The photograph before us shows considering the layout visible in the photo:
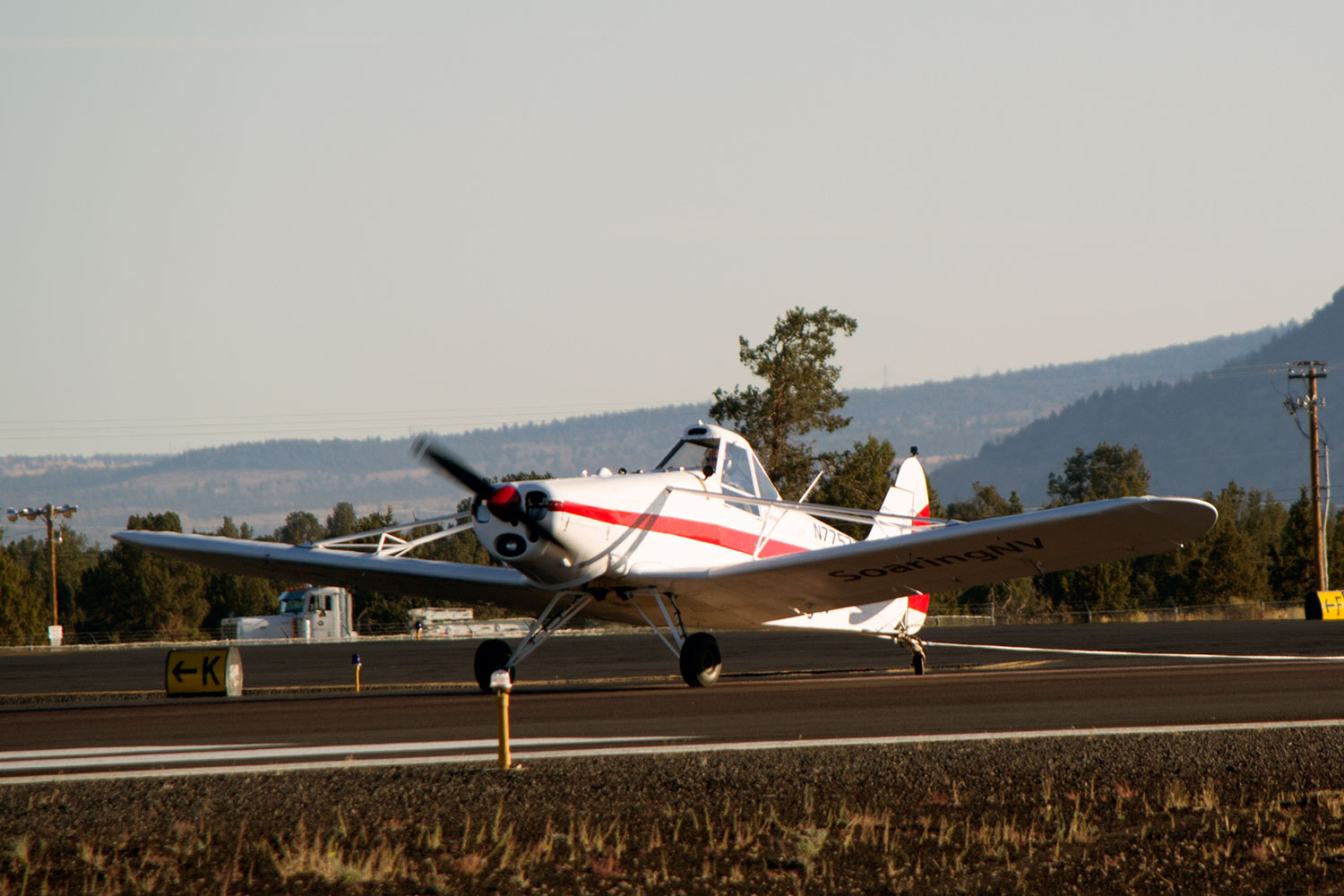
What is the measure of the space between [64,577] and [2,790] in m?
120

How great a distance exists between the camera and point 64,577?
117562mm

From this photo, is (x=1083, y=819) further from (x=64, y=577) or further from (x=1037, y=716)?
(x=64, y=577)

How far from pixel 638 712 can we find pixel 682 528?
15.1 feet

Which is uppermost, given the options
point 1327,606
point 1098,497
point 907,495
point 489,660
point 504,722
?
point 907,495

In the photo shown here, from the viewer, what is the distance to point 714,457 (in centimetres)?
1848

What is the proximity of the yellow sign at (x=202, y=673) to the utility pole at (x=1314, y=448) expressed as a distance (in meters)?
48.9

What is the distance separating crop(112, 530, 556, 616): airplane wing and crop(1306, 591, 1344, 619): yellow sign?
119ft

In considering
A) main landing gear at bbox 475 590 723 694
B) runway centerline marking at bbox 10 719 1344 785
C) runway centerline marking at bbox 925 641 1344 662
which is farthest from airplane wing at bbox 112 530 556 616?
runway centerline marking at bbox 925 641 1344 662

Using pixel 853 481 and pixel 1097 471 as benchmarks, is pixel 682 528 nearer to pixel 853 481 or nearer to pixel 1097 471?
pixel 853 481

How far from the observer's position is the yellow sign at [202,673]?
1809 centimetres

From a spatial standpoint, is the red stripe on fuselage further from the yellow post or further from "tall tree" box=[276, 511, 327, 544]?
"tall tree" box=[276, 511, 327, 544]

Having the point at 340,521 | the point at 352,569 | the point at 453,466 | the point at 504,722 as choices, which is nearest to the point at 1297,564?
the point at 352,569

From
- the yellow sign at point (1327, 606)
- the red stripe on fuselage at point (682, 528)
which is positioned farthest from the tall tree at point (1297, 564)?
the red stripe on fuselage at point (682, 528)

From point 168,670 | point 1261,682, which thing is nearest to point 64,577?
point 168,670
